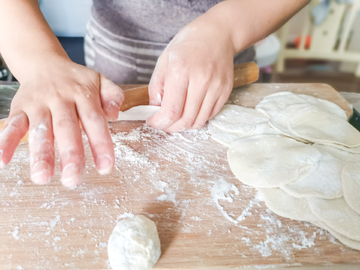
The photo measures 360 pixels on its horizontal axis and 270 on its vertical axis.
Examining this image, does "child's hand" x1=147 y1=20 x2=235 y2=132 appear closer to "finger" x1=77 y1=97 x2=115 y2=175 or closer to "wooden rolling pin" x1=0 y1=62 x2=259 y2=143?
"wooden rolling pin" x1=0 y1=62 x2=259 y2=143

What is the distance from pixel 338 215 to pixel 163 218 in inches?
19.2

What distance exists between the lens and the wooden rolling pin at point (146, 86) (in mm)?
1014

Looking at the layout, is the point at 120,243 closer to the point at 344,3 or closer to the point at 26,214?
the point at 26,214

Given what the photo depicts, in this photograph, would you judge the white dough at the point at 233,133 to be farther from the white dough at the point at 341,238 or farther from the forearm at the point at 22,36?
the forearm at the point at 22,36

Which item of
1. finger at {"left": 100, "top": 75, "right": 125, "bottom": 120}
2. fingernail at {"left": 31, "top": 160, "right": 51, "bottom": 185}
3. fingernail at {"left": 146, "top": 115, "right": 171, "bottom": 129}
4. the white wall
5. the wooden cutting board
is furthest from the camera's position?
the white wall

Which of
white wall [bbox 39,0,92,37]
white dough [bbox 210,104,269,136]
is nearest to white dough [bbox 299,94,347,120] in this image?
white dough [bbox 210,104,269,136]

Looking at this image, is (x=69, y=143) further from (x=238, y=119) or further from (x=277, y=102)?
(x=277, y=102)

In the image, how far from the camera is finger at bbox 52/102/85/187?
0.56 m

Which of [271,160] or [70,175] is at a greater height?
[70,175]

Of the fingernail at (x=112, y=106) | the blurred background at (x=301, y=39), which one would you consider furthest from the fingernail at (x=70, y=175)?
the blurred background at (x=301, y=39)

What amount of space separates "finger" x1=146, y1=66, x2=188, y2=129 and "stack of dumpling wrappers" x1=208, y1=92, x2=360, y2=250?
0.22m

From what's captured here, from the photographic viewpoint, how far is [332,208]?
75cm

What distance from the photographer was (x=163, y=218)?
0.76 metres

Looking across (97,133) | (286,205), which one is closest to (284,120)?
(286,205)
